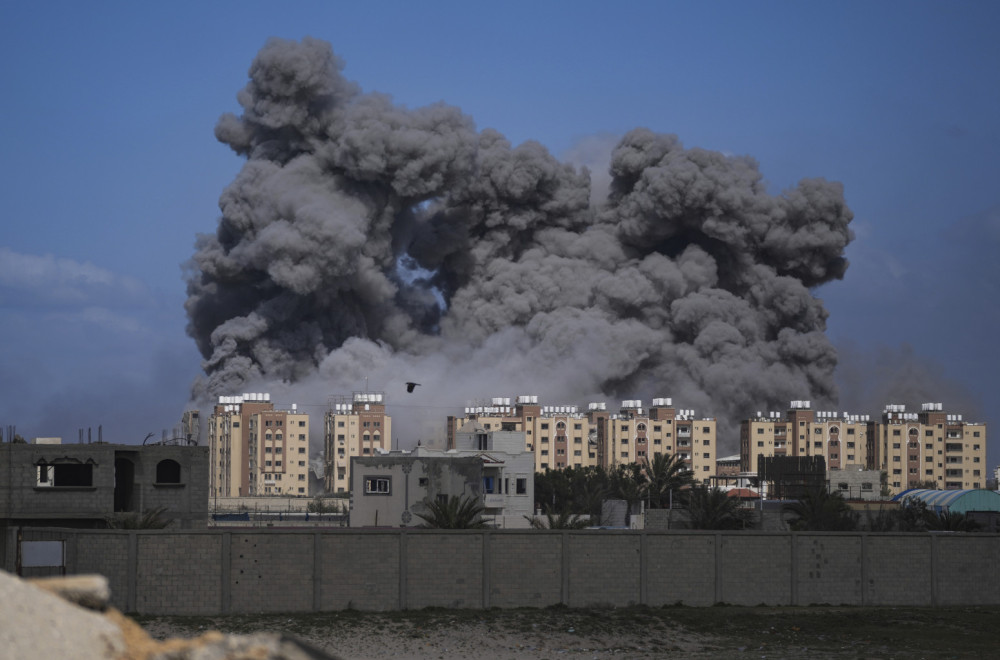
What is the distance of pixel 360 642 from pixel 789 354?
98258 millimetres

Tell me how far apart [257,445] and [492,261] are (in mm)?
29723

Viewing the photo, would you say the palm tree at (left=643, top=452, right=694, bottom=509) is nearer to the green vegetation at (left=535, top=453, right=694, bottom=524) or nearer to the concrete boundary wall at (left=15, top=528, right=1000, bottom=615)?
the green vegetation at (left=535, top=453, right=694, bottom=524)

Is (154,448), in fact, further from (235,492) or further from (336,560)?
(235,492)

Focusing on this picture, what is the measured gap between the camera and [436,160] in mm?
113938

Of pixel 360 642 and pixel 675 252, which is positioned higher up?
pixel 675 252

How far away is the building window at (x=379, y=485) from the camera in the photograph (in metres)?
57.2

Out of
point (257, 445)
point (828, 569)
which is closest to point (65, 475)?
point (828, 569)

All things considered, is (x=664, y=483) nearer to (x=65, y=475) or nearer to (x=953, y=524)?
(x=953, y=524)

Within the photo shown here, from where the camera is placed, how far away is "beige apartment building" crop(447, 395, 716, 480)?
116m

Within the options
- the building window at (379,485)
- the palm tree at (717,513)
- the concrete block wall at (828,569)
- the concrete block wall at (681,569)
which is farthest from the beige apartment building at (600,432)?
the concrete block wall at (681,569)

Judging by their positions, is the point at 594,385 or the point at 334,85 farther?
the point at 594,385

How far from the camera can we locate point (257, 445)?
4363 inches

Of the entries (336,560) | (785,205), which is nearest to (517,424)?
(785,205)

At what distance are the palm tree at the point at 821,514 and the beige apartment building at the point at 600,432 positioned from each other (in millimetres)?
60387
